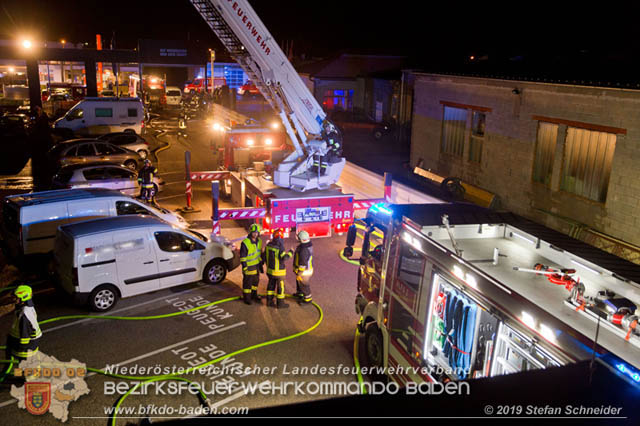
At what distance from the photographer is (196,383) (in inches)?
286

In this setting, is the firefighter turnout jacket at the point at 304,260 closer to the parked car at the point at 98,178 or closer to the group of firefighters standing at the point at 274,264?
the group of firefighters standing at the point at 274,264

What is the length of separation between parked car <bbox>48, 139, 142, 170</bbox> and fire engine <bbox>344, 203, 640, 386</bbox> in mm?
15159

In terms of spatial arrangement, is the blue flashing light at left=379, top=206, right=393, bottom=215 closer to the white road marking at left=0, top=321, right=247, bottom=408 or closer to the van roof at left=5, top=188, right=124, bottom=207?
the white road marking at left=0, top=321, right=247, bottom=408

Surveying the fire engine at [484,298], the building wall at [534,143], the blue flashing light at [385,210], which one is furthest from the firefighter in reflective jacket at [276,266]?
the building wall at [534,143]

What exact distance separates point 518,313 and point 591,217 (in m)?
9.98

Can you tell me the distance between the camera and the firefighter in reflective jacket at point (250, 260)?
9.48m

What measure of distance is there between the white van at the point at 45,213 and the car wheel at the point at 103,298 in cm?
239

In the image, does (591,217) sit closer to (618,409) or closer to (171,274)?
(171,274)

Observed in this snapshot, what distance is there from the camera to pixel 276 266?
31.0 ft

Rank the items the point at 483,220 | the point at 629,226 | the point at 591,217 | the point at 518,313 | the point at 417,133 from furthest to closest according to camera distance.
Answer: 1. the point at 417,133
2. the point at 591,217
3. the point at 629,226
4. the point at 483,220
5. the point at 518,313

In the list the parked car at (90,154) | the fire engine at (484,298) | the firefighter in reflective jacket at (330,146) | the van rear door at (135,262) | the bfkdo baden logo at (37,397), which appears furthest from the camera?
the parked car at (90,154)

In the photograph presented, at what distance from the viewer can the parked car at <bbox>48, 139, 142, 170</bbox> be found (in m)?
19.8

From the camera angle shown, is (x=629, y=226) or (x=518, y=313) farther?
(x=629, y=226)

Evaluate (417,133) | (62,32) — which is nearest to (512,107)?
(417,133)
